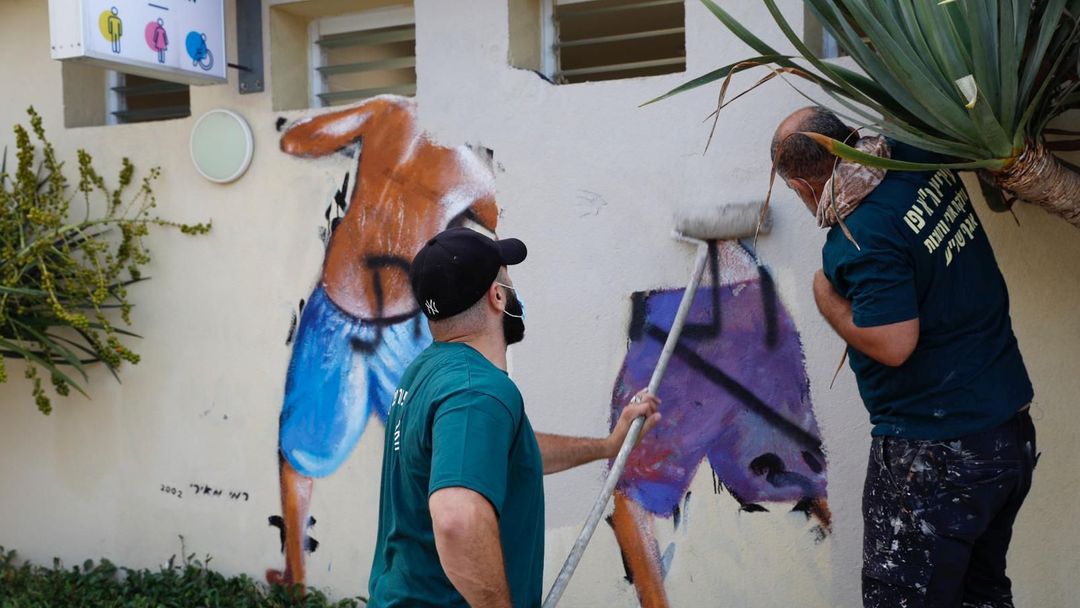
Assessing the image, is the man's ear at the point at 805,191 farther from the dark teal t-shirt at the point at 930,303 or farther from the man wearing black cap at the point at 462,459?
the man wearing black cap at the point at 462,459

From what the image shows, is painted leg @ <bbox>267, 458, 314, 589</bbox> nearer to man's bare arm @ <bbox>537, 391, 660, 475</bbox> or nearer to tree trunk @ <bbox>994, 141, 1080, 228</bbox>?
man's bare arm @ <bbox>537, 391, 660, 475</bbox>

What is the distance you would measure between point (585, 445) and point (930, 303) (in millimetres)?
1056

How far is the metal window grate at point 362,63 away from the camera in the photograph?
17.9 ft

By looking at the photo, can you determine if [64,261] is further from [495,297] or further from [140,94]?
[495,297]

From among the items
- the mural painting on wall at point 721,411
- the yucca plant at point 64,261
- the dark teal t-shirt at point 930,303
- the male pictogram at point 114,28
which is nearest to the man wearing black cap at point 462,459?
the dark teal t-shirt at point 930,303

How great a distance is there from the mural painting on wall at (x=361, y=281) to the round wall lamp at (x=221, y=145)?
0.21 meters

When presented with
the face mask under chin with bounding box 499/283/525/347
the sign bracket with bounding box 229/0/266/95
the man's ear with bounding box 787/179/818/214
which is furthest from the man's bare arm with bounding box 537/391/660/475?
the sign bracket with bounding box 229/0/266/95

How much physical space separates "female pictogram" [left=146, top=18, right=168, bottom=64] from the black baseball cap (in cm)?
269

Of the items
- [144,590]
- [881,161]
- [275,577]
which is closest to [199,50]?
[275,577]

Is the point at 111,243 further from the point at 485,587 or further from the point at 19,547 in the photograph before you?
the point at 485,587

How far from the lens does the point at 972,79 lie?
10.0 ft

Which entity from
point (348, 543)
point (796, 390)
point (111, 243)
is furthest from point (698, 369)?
point (111, 243)

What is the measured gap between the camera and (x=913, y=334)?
319cm

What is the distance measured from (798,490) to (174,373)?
310cm
